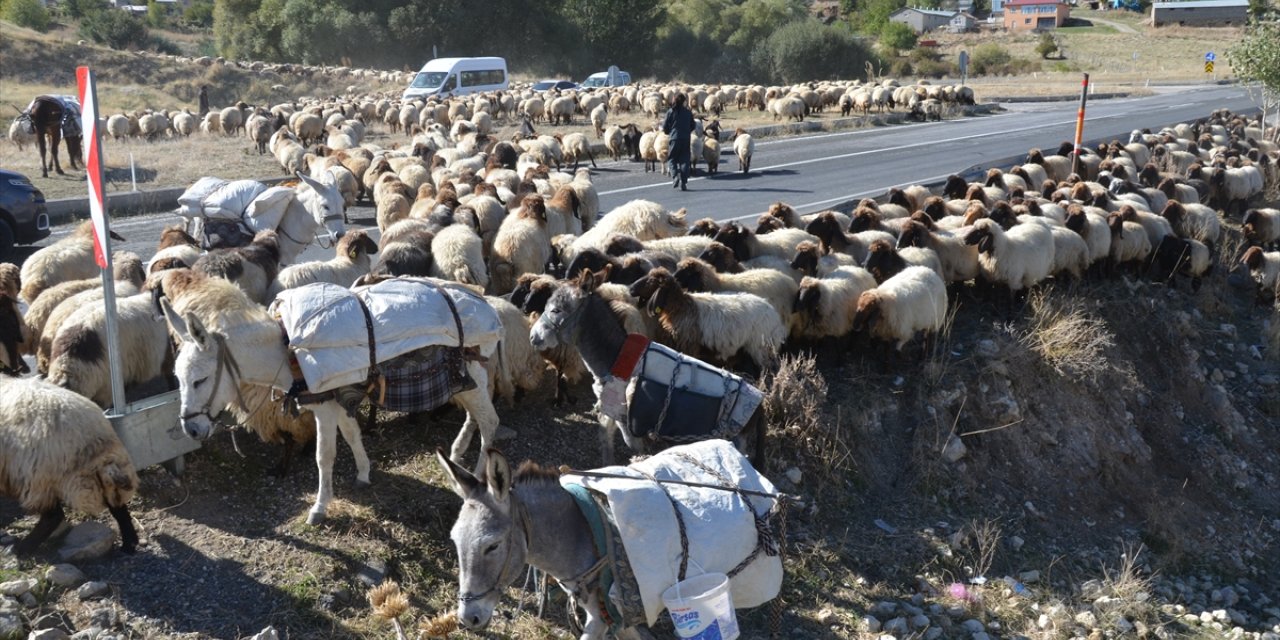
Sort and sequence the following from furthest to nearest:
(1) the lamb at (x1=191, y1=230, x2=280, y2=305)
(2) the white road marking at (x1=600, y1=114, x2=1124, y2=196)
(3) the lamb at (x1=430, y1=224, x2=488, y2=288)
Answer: (2) the white road marking at (x1=600, y1=114, x2=1124, y2=196) < (3) the lamb at (x1=430, y1=224, x2=488, y2=288) < (1) the lamb at (x1=191, y1=230, x2=280, y2=305)

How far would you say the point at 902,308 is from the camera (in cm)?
881

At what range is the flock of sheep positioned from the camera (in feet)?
21.8

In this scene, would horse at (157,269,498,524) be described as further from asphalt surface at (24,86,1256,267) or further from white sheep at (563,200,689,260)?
asphalt surface at (24,86,1256,267)

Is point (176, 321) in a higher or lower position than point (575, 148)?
higher

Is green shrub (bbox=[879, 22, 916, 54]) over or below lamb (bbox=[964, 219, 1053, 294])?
over

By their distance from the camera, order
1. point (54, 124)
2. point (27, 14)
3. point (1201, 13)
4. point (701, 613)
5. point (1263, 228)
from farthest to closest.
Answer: point (1201, 13), point (27, 14), point (54, 124), point (1263, 228), point (701, 613)

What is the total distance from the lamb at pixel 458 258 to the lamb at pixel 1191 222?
33.7ft

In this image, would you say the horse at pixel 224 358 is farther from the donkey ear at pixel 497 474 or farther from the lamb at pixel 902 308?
the lamb at pixel 902 308

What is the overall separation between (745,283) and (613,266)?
1.14m

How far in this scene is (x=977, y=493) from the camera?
8164 millimetres

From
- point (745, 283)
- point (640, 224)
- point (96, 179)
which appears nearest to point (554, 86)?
point (640, 224)

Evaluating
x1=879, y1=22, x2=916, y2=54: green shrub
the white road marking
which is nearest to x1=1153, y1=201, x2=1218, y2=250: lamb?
the white road marking

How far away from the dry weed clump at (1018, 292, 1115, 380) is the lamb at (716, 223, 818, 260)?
2.35m

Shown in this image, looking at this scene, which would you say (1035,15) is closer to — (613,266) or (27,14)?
(27,14)
